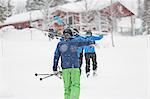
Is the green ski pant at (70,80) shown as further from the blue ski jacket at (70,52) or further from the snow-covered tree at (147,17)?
the snow-covered tree at (147,17)

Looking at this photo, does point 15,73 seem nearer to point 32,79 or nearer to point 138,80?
point 32,79

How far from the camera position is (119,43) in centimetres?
4300

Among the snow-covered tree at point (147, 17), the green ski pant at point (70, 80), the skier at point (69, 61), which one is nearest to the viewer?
the green ski pant at point (70, 80)

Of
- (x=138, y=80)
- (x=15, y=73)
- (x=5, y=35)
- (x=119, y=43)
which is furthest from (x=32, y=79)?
(x=5, y=35)

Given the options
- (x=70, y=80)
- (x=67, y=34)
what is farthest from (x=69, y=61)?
(x=67, y=34)

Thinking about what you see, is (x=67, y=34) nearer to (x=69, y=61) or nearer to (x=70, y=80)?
(x=69, y=61)

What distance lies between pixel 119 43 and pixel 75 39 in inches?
1380

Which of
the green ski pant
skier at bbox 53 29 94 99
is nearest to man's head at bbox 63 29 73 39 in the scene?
skier at bbox 53 29 94 99

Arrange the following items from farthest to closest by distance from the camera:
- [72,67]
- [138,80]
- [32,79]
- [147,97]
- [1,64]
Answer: [1,64] → [32,79] → [138,80] → [147,97] → [72,67]

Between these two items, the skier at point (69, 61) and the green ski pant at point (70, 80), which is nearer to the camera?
the green ski pant at point (70, 80)

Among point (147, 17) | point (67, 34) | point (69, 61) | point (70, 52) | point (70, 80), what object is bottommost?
point (70, 80)

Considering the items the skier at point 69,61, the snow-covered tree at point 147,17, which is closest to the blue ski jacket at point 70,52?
the skier at point 69,61

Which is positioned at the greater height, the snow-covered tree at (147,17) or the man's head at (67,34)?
the snow-covered tree at (147,17)

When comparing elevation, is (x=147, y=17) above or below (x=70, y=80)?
above
